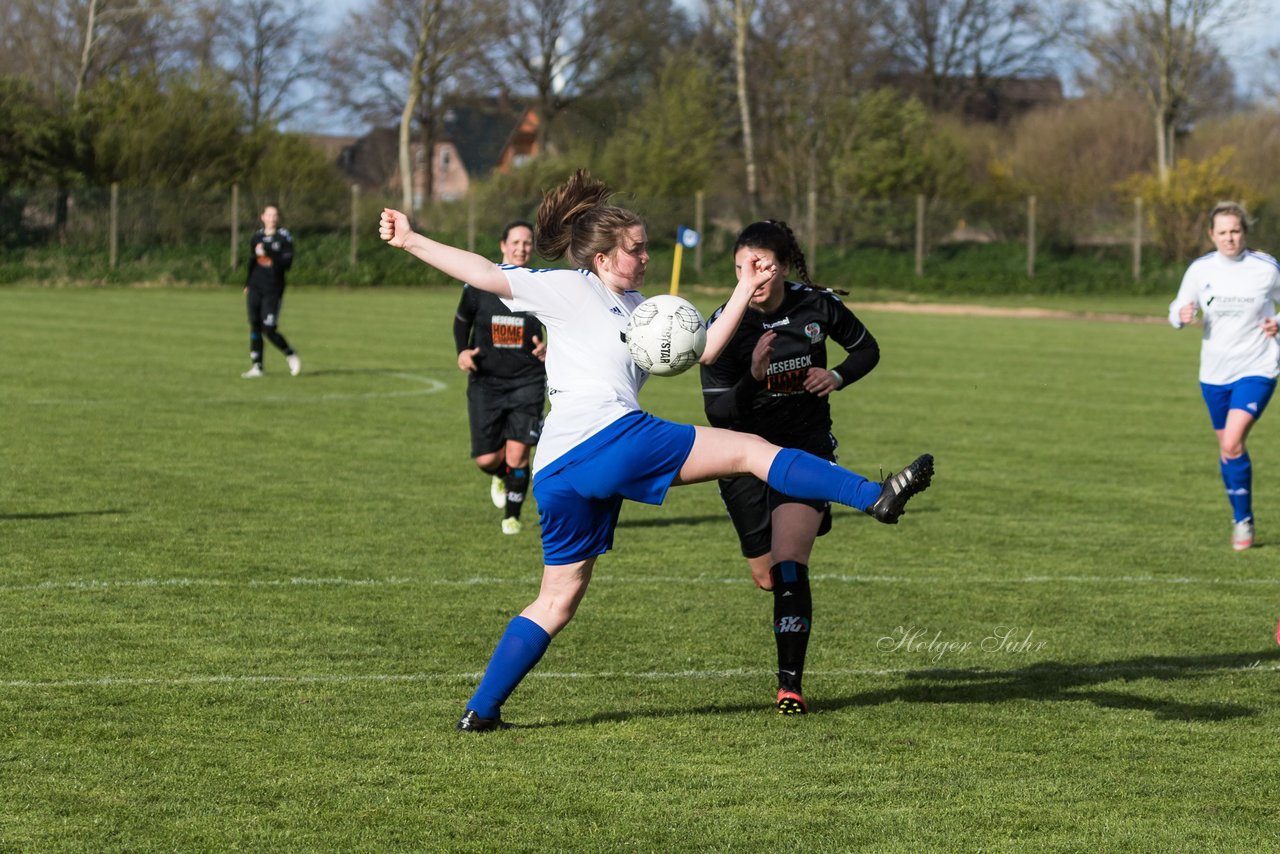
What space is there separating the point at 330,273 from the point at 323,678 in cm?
4056

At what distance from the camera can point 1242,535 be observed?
10.5m

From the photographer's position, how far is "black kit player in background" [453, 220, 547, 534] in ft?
34.7

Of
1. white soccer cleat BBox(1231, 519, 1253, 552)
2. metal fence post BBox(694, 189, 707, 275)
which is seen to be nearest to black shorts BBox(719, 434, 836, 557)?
white soccer cleat BBox(1231, 519, 1253, 552)

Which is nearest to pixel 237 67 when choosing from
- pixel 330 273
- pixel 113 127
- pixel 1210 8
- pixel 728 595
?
pixel 113 127

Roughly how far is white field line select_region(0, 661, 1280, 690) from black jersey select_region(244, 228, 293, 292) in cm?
1443

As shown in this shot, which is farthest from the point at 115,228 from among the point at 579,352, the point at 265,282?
the point at 579,352

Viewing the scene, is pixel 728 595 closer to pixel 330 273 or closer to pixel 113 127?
pixel 330 273

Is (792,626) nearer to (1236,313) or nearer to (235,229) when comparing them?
(1236,313)

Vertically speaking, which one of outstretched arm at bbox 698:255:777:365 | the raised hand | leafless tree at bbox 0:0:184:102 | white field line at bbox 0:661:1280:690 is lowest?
white field line at bbox 0:661:1280:690

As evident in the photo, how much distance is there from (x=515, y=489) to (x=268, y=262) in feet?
35.5

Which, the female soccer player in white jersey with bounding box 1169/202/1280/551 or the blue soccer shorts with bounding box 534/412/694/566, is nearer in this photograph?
the blue soccer shorts with bounding box 534/412/694/566

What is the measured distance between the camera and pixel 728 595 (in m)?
8.55

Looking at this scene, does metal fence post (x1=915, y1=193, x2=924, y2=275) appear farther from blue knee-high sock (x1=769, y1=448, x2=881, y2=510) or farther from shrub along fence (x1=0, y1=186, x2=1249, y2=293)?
blue knee-high sock (x1=769, y1=448, x2=881, y2=510)

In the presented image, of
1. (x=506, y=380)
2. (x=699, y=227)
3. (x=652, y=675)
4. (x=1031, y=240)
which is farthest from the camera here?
(x=1031, y=240)
